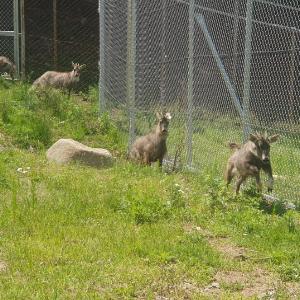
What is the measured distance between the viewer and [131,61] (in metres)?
12.2

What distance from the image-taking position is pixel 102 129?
45.6ft

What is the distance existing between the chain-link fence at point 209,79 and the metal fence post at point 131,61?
0.02 m

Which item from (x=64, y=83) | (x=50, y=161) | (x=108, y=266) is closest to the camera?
(x=108, y=266)

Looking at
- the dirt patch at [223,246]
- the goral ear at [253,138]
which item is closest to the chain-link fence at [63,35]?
the goral ear at [253,138]

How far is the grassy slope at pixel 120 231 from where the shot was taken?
232 inches

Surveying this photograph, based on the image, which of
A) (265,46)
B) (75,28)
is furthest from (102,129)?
(75,28)

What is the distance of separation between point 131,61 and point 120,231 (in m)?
5.49

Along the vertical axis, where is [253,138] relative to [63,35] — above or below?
below

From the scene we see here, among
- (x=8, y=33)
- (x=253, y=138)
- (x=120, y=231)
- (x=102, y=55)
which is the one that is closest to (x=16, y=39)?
(x=8, y=33)

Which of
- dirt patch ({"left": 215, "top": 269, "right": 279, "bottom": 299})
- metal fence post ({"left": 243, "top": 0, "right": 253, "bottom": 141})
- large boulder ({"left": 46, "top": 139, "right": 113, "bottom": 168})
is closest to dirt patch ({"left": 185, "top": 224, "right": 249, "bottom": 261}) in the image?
dirt patch ({"left": 215, "top": 269, "right": 279, "bottom": 299})

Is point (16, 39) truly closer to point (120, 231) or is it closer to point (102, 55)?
point (102, 55)

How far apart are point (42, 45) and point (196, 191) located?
13.5 metres

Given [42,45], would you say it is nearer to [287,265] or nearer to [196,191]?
[196,191]

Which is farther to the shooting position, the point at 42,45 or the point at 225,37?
the point at 42,45
